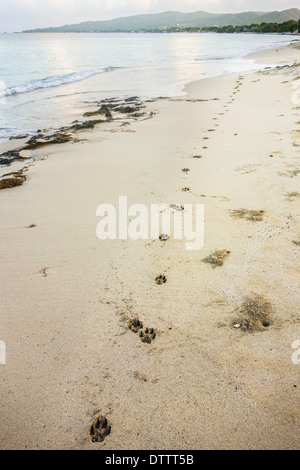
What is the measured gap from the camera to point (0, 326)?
2.56m

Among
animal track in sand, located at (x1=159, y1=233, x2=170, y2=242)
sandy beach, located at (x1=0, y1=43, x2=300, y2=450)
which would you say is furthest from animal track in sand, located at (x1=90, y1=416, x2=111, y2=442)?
animal track in sand, located at (x1=159, y1=233, x2=170, y2=242)

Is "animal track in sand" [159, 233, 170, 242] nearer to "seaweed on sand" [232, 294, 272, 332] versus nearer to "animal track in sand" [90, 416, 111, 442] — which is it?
"seaweed on sand" [232, 294, 272, 332]

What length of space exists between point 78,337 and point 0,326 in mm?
816

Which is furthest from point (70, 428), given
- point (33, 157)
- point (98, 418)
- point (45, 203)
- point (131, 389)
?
point (33, 157)

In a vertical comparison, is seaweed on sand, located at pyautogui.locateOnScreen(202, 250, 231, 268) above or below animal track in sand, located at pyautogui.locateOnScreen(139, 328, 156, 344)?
above

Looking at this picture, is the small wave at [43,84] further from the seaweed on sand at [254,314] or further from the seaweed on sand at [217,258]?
the seaweed on sand at [254,314]

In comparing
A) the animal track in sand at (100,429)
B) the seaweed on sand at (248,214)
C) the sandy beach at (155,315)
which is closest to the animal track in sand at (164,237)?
the sandy beach at (155,315)

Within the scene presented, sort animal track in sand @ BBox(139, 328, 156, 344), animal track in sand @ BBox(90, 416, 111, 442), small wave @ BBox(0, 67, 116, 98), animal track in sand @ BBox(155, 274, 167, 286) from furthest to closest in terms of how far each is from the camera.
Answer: small wave @ BBox(0, 67, 116, 98) → animal track in sand @ BBox(155, 274, 167, 286) → animal track in sand @ BBox(139, 328, 156, 344) → animal track in sand @ BBox(90, 416, 111, 442)

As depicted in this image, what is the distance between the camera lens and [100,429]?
180 cm

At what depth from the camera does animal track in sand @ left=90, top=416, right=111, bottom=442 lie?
1771 millimetres

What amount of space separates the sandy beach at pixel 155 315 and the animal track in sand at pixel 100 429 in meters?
0.03

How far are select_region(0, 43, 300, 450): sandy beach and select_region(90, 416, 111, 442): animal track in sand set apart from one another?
0.03 meters

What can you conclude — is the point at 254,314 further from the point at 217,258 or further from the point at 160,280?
the point at 160,280
